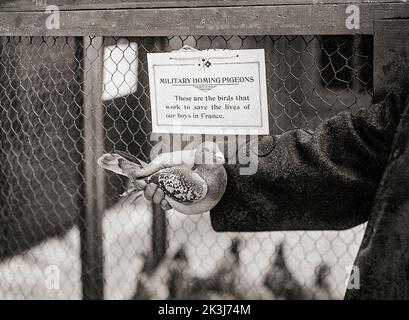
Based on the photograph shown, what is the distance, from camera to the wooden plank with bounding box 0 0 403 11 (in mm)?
1503

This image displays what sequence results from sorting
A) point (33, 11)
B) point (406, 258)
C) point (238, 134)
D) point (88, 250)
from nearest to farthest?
point (406, 258) < point (238, 134) < point (33, 11) < point (88, 250)

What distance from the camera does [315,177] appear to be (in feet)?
4.72

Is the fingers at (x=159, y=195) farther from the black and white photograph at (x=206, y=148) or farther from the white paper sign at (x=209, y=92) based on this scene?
A: the white paper sign at (x=209, y=92)

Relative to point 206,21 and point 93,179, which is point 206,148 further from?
point 93,179

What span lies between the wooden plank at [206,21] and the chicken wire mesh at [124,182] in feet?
0.27

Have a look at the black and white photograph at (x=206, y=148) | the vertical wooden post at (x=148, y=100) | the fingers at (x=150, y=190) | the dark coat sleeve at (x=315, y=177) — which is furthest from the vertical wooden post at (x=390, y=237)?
the vertical wooden post at (x=148, y=100)

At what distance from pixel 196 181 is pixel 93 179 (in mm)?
806

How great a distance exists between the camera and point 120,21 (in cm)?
163

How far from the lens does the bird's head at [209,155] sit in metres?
1.53

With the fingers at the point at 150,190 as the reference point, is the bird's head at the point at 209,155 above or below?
above

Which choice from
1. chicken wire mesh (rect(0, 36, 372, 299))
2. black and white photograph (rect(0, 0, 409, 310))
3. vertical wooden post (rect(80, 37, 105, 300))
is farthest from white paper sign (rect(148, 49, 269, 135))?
vertical wooden post (rect(80, 37, 105, 300))

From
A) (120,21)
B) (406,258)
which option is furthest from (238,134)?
(406,258)

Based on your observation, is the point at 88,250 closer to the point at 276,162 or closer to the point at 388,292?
the point at 276,162
